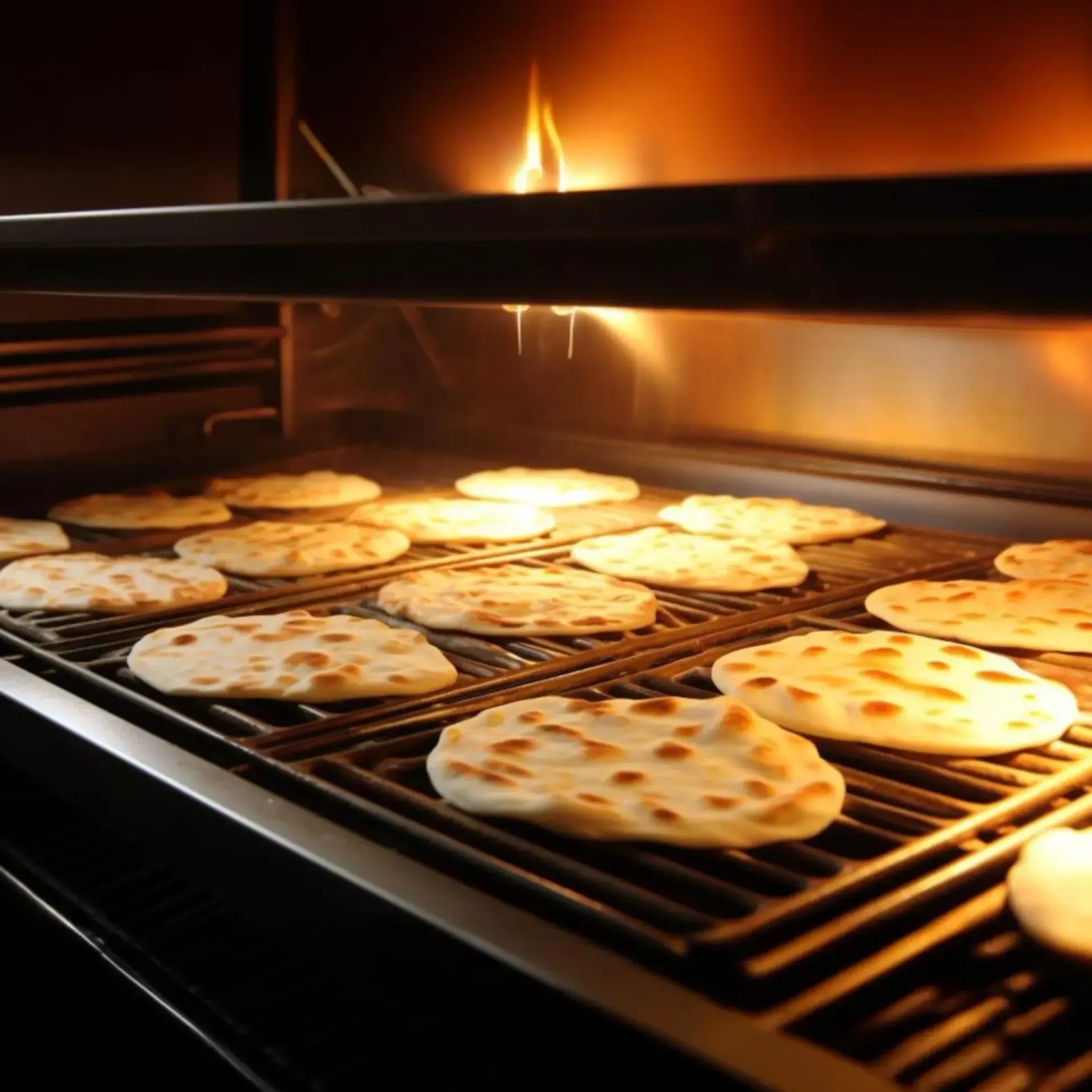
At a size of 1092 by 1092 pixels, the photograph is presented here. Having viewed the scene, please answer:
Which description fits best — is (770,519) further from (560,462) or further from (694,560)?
(560,462)

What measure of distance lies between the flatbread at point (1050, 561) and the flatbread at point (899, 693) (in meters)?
0.51

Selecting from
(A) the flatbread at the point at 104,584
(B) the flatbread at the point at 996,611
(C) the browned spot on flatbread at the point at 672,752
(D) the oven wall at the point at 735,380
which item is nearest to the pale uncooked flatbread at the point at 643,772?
(C) the browned spot on flatbread at the point at 672,752

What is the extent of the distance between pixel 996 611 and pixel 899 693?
1.96 feet

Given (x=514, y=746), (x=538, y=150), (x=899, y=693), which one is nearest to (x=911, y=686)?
(x=899, y=693)

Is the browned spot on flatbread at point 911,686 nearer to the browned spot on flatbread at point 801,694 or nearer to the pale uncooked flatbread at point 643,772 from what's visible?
the browned spot on flatbread at point 801,694

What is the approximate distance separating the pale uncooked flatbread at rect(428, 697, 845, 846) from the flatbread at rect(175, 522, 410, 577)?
115cm

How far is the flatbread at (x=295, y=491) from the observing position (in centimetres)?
381

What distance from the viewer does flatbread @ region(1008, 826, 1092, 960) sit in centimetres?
134

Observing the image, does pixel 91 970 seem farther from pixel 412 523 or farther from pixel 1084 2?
pixel 1084 2

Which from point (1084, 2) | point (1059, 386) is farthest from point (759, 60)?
point (1059, 386)

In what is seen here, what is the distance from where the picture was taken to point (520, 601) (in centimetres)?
265

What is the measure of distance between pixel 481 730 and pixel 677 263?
79 cm

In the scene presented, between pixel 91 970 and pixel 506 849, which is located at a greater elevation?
pixel 506 849

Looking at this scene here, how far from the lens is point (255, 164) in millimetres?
4504
